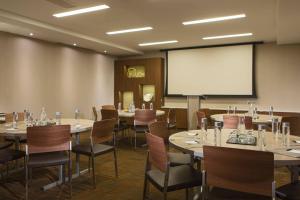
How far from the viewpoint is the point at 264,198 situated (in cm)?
183

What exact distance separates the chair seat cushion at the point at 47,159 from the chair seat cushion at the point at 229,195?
1.81 m

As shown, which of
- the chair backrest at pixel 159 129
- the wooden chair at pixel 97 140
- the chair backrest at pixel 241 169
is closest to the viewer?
the chair backrest at pixel 241 169

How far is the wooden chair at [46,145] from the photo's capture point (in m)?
2.85

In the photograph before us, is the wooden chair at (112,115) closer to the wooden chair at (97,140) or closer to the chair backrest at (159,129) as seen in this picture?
the wooden chair at (97,140)

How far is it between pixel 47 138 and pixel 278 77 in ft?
22.8

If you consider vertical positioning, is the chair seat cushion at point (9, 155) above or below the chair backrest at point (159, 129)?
below

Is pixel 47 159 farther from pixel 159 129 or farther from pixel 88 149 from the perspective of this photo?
pixel 159 129

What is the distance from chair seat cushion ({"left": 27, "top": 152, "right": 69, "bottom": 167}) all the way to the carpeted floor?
519mm

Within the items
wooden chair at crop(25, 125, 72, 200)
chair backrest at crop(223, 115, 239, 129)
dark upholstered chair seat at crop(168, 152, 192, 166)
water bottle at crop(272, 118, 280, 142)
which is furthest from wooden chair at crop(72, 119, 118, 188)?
water bottle at crop(272, 118, 280, 142)

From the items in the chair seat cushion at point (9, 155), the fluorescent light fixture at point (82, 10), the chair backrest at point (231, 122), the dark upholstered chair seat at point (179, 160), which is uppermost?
the fluorescent light fixture at point (82, 10)

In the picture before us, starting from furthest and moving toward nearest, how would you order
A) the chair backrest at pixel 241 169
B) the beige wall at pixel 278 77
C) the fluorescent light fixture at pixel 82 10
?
1. the beige wall at pixel 278 77
2. the fluorescent light fixture at pixel 82 10
3. the chair backrest at pixel 241 169

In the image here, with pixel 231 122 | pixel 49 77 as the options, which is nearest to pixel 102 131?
pixel 231 122

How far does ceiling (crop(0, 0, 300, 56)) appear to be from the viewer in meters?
4.32

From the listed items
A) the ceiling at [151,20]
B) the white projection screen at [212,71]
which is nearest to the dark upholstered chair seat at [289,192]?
the ceiling at [151,20]
